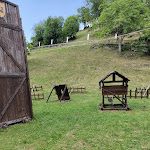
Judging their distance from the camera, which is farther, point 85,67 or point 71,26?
point 71,26

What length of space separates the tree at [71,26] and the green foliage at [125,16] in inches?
1126

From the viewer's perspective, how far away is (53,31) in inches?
2351

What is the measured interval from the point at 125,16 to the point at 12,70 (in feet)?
105

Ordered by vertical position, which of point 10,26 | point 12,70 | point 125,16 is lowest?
point 12,70

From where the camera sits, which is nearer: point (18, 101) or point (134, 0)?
point (18, 101)

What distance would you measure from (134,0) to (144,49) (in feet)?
40.2

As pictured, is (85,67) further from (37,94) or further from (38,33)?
(38,33)

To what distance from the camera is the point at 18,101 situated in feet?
29.8

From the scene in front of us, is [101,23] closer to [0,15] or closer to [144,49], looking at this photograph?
[144,49]

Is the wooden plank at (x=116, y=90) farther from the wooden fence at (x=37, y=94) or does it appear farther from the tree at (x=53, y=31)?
the tree at (x=53, y=31)

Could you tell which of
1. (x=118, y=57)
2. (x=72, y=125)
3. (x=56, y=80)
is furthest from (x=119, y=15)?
(x=72, y=125)

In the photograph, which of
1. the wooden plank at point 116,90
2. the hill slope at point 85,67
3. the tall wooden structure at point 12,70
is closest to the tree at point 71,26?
the hill slope at point 85,67

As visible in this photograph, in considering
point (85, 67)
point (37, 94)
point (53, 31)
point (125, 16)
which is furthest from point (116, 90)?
point (53, 31)

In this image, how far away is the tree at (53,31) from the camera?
59.7 m
